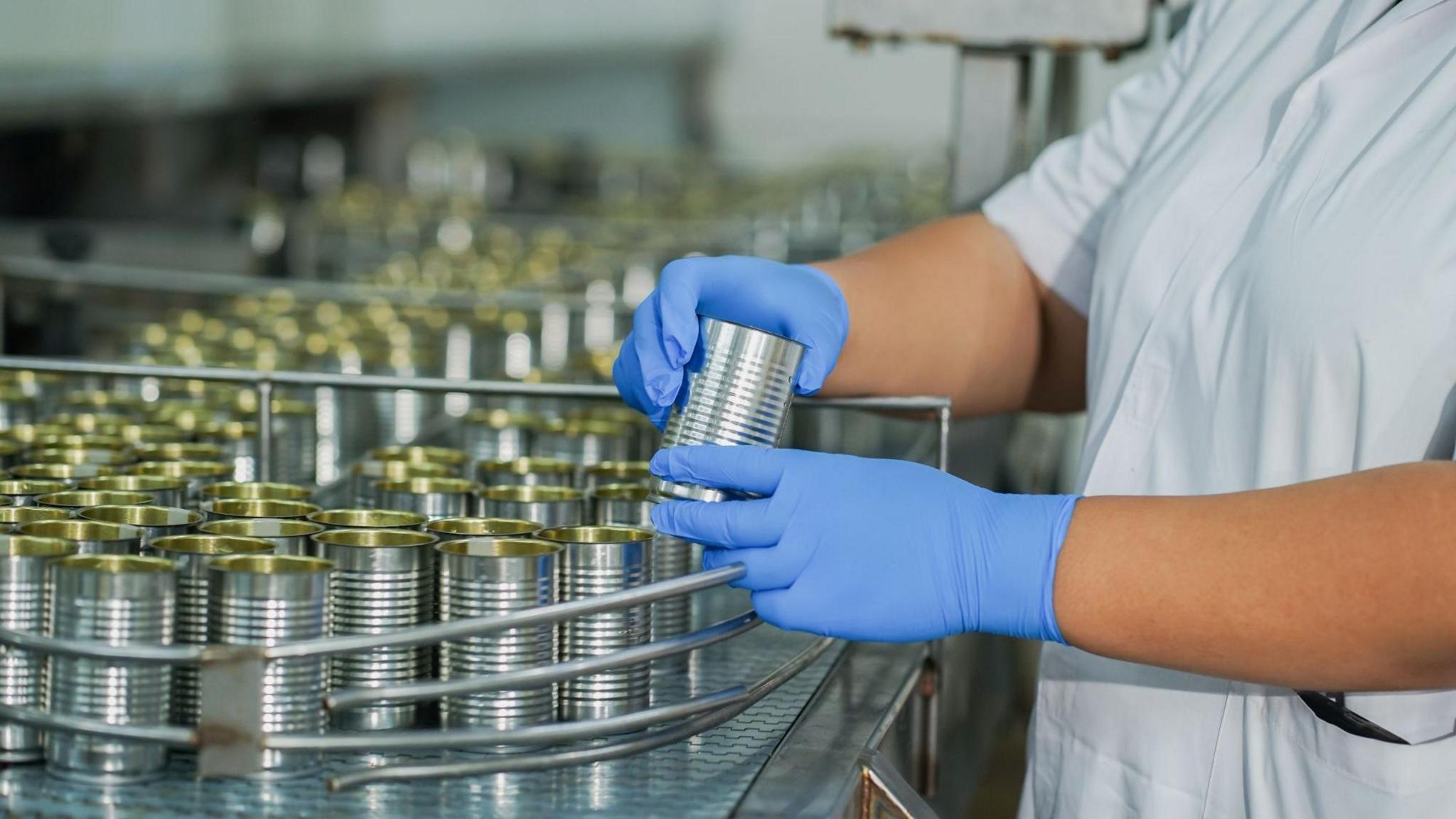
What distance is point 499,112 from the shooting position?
822cm

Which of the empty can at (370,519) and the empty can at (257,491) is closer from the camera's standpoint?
the empty can at (370,519)

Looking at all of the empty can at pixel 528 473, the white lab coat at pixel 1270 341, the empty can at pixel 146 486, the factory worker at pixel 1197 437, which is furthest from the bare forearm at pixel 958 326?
the empty can at pixel 146 486

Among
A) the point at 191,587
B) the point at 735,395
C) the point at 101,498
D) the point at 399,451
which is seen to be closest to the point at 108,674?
the point at 191,587

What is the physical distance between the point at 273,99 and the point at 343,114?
0.90 meters

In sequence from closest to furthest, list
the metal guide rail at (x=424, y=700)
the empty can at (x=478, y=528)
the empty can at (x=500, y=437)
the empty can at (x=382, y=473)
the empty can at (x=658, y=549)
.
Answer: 1. the metal guide rail at (x=424, y=700)
2. the empty can at (x=478, y=528)
3. the empty can at (x=658, y=549)
4. the empty can at (x=382, y=473)
5. the empty can at (x=500, y=437)

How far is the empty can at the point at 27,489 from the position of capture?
1.14 metres

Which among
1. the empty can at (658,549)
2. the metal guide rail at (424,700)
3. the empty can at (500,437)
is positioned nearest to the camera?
the metal guide rail at (424,700)

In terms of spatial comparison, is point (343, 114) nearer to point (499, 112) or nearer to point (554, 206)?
point (554, 206)

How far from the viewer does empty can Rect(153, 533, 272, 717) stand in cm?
91

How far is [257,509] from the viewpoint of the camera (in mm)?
1130

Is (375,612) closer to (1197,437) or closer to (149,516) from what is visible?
(149,516)

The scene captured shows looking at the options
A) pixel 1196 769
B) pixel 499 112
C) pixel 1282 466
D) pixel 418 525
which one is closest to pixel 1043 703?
pixel 1196 769

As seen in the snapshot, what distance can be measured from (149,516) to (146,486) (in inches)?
3.8

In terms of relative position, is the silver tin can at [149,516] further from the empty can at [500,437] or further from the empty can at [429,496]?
the empty can at [500,437]
